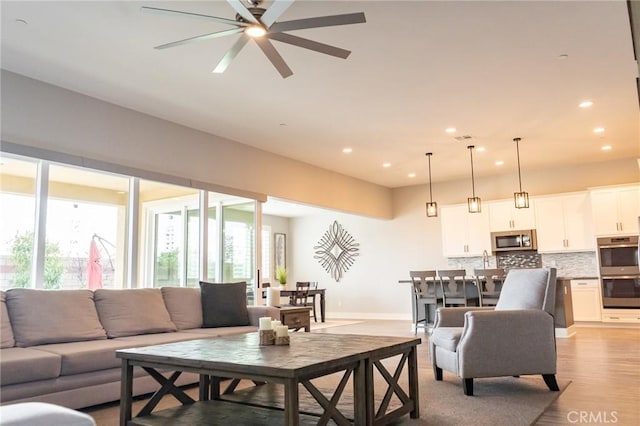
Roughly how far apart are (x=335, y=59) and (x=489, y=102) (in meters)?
2.12

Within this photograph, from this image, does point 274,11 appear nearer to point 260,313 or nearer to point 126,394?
point 126,394

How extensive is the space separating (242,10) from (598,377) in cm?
411

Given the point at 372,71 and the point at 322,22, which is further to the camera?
the point at 372,71

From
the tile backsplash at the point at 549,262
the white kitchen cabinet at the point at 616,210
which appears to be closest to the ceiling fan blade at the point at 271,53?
the white kitchen cabinet at the point at 616,210

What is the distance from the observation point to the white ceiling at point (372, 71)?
11.5 ft

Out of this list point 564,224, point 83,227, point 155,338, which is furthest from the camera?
point 564,224

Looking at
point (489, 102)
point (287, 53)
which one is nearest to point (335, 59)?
point (287, 53)

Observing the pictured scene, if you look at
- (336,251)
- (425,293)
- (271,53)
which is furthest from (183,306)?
(336,251)

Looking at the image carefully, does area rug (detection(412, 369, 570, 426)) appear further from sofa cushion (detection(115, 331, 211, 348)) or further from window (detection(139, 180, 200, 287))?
window (detection(139, 180, 200, 287))

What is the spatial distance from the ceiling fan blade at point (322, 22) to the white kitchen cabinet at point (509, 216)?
6904mm

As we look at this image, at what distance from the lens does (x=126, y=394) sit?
289 centimetres

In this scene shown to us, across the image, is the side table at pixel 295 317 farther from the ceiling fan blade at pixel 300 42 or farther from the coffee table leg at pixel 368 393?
the ceiling fan blade at pixel 300 42

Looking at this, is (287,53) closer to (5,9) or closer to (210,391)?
(5,9)

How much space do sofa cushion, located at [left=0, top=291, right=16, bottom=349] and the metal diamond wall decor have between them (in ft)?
27.1
